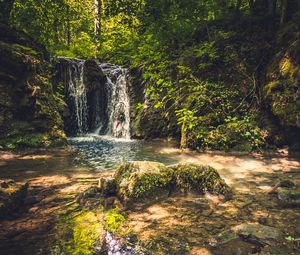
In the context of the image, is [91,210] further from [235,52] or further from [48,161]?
[235,52]

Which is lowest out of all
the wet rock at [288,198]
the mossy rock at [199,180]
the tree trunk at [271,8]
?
the wet rock at [288,198]

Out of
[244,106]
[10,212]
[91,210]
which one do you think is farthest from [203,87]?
[10,212]

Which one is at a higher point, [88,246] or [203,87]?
[203,87]

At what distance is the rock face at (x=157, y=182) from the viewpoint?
4.53 meters

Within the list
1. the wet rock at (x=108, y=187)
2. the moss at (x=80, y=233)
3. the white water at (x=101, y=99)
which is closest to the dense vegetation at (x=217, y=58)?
the white water at (x=101, y=99)

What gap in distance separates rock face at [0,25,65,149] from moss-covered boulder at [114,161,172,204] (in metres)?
5.97

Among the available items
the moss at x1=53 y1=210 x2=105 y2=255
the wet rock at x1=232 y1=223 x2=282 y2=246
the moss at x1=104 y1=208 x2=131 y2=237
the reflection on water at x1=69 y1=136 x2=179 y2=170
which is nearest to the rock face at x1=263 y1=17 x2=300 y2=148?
the reflection on water at x1=69 y1=136 x2=179 y2=170

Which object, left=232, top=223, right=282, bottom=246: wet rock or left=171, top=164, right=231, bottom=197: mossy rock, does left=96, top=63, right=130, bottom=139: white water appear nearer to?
left=171, top=164, right=231, bottom=197: mossy rock

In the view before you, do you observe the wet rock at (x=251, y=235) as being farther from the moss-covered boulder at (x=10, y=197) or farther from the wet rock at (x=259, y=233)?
the moss-covered boulder at (x=10, y=197)

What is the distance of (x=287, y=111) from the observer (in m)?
8.33

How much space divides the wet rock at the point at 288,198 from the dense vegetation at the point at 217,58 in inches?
169

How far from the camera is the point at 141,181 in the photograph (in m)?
4.61

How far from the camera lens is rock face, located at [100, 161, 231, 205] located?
4.53 meters

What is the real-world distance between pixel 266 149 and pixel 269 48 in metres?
4.29
